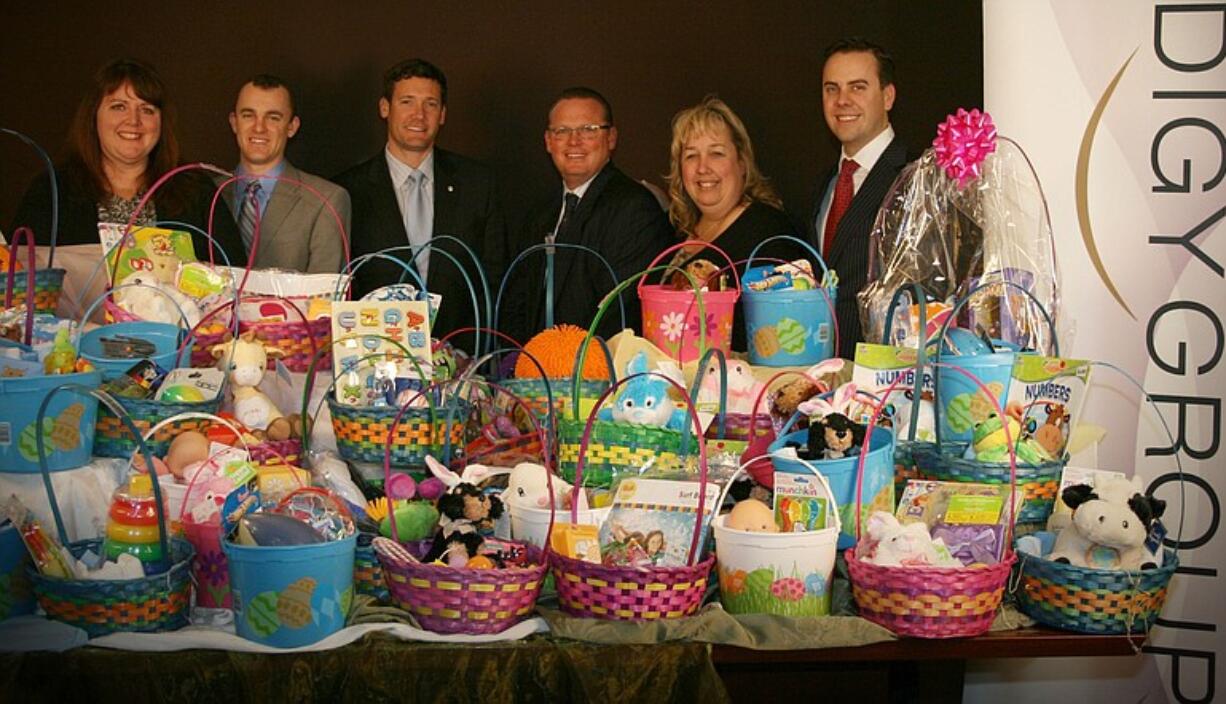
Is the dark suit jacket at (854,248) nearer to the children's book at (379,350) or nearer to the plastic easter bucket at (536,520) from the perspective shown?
the children's book at (379,350)

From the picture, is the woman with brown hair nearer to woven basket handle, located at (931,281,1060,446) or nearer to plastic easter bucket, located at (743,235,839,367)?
plastic easter bucket, located at (743,235,839,367)

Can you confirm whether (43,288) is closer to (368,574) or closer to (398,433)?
(398,433)

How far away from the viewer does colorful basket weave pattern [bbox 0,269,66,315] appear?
11.2ft

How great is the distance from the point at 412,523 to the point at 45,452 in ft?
2.57

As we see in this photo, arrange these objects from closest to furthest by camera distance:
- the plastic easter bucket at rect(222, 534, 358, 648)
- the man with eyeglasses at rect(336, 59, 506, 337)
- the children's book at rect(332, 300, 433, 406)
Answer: the plastic easter bucket at rect(222, 534, 358, 648) → the children's book at rect(332, 300, 433, 406) → the man with eyeglasses at rect(336, 59, 506, 337)

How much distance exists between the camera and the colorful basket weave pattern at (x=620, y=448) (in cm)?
297

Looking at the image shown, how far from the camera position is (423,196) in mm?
5422

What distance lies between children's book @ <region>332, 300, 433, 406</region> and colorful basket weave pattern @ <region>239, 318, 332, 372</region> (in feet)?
0.65

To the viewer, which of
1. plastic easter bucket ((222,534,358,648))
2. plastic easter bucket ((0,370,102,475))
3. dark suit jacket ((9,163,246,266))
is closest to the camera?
plastic easter bucket ((222,534,358,648))

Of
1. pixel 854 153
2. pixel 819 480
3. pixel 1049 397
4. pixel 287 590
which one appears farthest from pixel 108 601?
pixel 854 153

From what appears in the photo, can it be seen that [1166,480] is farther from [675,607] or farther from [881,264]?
[675,607]

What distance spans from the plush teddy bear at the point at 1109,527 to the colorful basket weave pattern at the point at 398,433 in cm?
132

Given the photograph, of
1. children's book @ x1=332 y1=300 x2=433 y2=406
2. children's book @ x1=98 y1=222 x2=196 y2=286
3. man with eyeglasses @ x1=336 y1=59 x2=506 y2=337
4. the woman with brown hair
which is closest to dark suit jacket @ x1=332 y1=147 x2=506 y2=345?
man with eyeglasses @ x1=336 y1=59 x2=506 y2=337

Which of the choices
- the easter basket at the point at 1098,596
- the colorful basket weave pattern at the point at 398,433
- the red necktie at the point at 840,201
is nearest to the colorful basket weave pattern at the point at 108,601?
the colorful basket weave pattern at the point at 398,433
